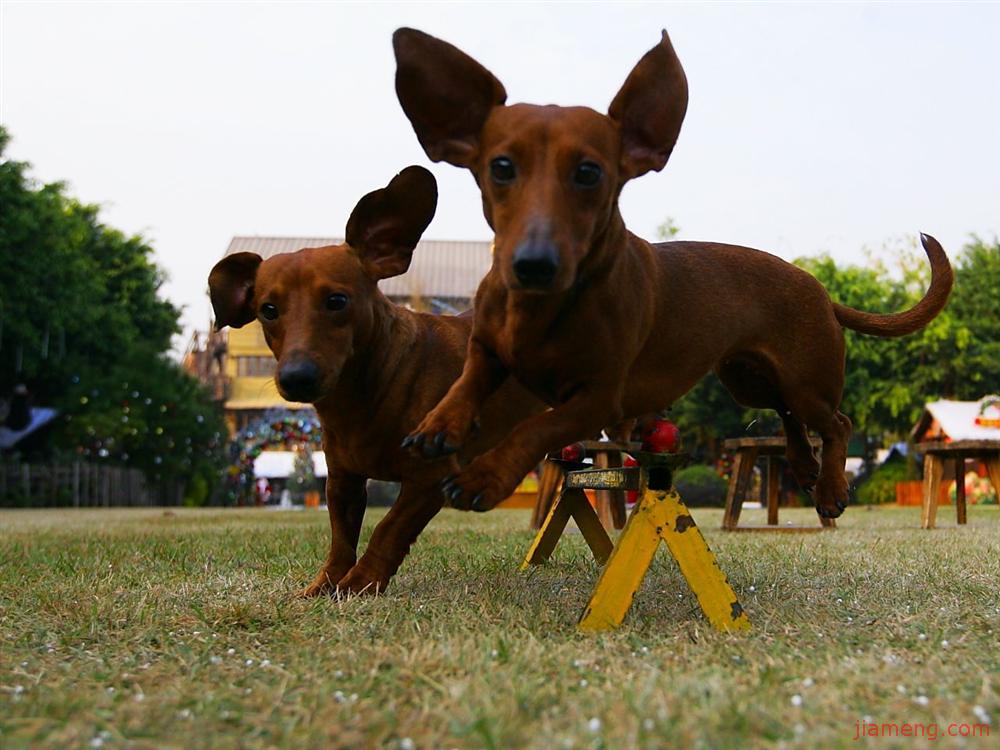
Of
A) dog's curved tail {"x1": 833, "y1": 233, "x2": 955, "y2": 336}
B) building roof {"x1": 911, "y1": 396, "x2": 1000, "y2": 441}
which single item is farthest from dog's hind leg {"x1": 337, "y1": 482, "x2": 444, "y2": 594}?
building roof {"x1": 911, "y1": 396, "x2": 1000, "y2": 441}

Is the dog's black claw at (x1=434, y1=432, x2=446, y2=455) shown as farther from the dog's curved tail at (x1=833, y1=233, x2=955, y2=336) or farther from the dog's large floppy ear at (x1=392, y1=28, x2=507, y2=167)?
the dog's curved tail at (x1=833, y1=233, x2=955, y2=336)

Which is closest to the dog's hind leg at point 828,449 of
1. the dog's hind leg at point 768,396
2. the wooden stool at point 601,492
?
the dog's hind leg at point 768,396

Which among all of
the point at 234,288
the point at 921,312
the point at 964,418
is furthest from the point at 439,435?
the point at 964,418

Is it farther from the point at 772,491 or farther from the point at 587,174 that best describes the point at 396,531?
the point at 772,491

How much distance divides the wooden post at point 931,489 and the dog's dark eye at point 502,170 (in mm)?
7667

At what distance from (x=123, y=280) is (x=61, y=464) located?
26.6 ft

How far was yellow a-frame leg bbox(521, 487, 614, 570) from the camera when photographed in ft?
15.2

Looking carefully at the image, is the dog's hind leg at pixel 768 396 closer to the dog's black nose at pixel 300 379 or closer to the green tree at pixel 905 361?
the dog's black nose at pixel 300 379

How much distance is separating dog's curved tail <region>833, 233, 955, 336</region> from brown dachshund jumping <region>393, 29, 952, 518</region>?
46 centimetres

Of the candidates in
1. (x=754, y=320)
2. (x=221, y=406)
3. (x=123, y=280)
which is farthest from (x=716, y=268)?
(x=221, y=406)

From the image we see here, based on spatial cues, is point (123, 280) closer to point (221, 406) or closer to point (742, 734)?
point (221, 406)

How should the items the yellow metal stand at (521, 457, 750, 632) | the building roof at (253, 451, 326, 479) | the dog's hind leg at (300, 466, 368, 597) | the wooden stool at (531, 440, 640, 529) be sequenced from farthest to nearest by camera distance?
the building roof at (253, 451, 326, 479) < the wooden stool at (531, 440, 640, 529) < the dog's hind leg at (300, 466, 368, 597) < the yellow metal stand at (521, 457, 750, 632)

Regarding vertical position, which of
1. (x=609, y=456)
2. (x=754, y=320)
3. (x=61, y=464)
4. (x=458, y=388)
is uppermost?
(x=754, y=320)

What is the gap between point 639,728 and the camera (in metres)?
1.71
